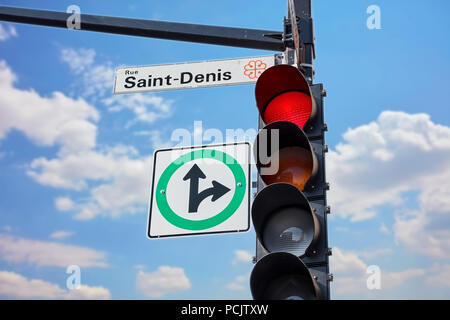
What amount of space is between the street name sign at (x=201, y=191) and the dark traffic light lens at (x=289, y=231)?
1.70 ft

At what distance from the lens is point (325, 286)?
248 cm

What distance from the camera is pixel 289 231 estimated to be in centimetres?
268

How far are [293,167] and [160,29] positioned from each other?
1.89 meters

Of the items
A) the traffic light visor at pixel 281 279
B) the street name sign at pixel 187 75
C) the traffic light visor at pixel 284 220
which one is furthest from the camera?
the street name sign at pixel 187 75

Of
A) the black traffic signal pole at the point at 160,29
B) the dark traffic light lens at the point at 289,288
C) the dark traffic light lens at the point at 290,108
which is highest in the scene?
the black traffic signal pole at the point at 160,29

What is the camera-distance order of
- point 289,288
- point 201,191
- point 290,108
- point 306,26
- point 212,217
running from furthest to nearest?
1. point 306,26
2. point 201,191
3. point 212,217
4. point 290,108
5. point 289,288

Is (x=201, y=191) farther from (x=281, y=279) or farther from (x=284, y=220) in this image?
(x=281, y=279)

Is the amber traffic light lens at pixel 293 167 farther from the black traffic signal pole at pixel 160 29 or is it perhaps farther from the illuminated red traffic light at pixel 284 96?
the black traffic signal pole at pixel 160 29

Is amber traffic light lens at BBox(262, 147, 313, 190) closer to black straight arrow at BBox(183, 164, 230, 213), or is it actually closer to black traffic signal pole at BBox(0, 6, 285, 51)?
black straight arrow at BBox(183, 164, 230, 213)

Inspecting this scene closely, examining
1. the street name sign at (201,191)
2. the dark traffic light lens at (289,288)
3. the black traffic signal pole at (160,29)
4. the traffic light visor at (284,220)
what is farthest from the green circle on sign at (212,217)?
the black traffic signal pole at (160,29)

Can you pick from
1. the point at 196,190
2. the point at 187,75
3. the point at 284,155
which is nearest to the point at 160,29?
the point at 187,75

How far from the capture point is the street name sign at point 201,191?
3.32 meters

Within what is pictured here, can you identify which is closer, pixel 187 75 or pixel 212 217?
pixel 212 217

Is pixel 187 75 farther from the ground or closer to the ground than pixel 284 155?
farther from the ground
